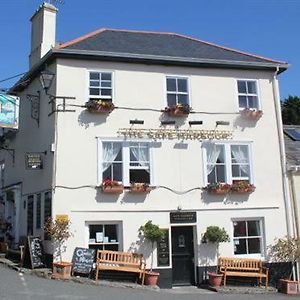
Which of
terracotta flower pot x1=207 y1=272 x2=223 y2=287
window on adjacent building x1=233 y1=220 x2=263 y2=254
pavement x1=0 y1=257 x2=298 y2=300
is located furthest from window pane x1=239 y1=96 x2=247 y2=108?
pavement x1=0 y1=257 x2=298 y2=300

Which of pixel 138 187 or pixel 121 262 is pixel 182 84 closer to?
pixel 138 187

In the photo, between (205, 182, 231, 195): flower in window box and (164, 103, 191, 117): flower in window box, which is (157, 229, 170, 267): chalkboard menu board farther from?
(164, 103, 191, 117): flower in window box

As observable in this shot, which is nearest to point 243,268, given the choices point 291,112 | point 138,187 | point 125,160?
point 138,187

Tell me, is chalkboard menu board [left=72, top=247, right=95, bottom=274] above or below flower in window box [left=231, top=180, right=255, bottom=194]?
below

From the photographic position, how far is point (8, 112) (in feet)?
60.0

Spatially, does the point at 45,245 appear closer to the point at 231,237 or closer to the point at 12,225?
the point at 12,225

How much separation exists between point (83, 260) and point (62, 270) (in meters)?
0.79

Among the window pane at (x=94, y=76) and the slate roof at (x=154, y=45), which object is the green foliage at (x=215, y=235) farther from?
the window pane at (x=94, y=76)

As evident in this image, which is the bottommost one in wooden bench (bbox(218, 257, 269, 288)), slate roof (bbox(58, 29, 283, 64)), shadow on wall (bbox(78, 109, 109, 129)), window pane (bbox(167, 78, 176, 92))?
wooden bench (bbox(218, 257, 269, 288))

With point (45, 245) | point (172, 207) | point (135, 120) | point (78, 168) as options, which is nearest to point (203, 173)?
point (172, 207)

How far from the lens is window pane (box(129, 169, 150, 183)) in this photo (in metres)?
16.9

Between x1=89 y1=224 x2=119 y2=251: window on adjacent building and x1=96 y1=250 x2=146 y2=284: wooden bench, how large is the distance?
50 cm

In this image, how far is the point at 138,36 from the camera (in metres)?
19.8

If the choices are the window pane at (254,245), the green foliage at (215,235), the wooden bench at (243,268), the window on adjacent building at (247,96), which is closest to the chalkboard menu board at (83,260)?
the green foliage at (215,235)
